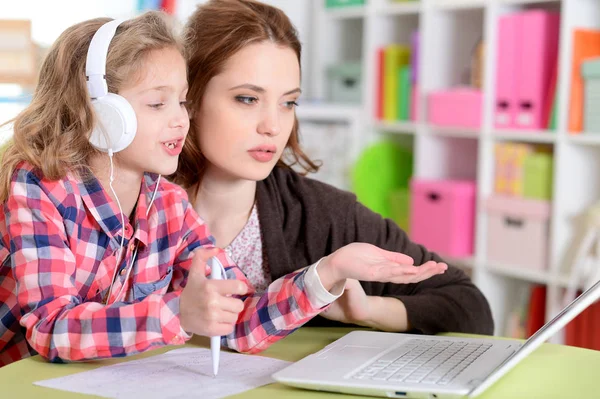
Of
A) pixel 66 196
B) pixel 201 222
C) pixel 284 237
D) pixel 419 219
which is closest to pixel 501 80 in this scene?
pixel 419 219

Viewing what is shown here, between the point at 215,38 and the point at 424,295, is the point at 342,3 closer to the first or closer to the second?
the point at 215,38

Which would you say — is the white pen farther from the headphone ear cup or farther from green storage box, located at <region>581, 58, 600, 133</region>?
green storage box, located at <region>581, 58, 600, 133</region>

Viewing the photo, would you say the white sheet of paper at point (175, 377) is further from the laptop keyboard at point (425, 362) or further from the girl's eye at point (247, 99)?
the girl's eye at point (247, 99)

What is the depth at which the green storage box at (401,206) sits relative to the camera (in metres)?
3.47

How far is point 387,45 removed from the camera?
3605 mm

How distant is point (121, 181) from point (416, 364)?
0.55 metres

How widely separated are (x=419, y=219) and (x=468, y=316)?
6.19ft

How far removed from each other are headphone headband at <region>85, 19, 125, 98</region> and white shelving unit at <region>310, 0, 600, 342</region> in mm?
1917

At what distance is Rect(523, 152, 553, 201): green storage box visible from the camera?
9.44 ft

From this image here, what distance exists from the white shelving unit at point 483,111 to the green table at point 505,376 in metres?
1.67

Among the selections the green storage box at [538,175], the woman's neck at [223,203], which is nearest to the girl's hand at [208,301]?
the woman's neck at [223,203]

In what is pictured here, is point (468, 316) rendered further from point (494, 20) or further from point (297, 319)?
point (494, 20)

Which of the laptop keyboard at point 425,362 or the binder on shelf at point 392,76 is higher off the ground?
the binder on shelf at point 392,76

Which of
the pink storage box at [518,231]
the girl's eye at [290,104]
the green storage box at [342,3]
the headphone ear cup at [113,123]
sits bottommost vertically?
the pink storage box at [518,231]
